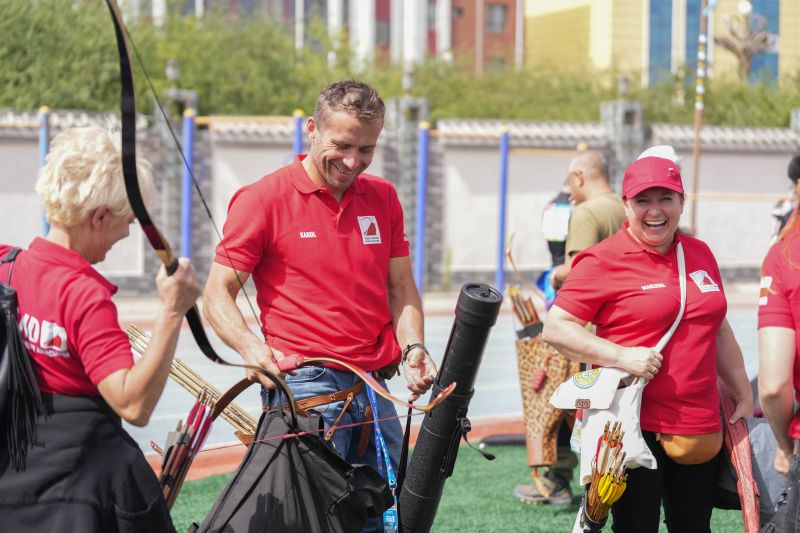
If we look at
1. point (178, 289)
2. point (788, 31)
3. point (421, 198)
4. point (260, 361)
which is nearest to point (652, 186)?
point (260, 361)

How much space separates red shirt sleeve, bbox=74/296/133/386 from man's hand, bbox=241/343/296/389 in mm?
619

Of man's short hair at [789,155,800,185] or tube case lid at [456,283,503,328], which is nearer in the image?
tube case lid at [456,283,503,328]

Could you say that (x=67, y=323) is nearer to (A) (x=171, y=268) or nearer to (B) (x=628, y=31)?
(A) (x=171, y=268)

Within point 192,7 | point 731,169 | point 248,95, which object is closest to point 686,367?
point 731,169

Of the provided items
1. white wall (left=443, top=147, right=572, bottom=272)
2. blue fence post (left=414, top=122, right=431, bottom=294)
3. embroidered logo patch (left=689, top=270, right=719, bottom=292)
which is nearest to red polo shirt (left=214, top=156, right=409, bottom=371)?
embroidered logo patch (left=689, top=270, right=719, bottom=292)

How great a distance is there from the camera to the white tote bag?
2.97 meters

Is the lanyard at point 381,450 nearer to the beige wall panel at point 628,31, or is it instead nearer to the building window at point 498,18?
the beige wall panel at point 628,31

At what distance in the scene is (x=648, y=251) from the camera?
3107 millimetres

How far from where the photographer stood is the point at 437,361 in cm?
970

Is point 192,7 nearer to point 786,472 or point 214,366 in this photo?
point 214,366

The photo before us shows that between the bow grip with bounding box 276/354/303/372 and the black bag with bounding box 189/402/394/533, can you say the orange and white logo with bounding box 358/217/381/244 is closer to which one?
the bow grip with bounding box 276/354/303/372

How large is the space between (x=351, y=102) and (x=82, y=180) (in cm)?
103

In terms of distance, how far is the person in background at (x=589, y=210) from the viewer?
4.52 metres

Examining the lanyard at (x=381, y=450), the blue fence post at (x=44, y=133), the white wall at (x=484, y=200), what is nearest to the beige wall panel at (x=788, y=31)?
the white wall at (x=484, y=200)
